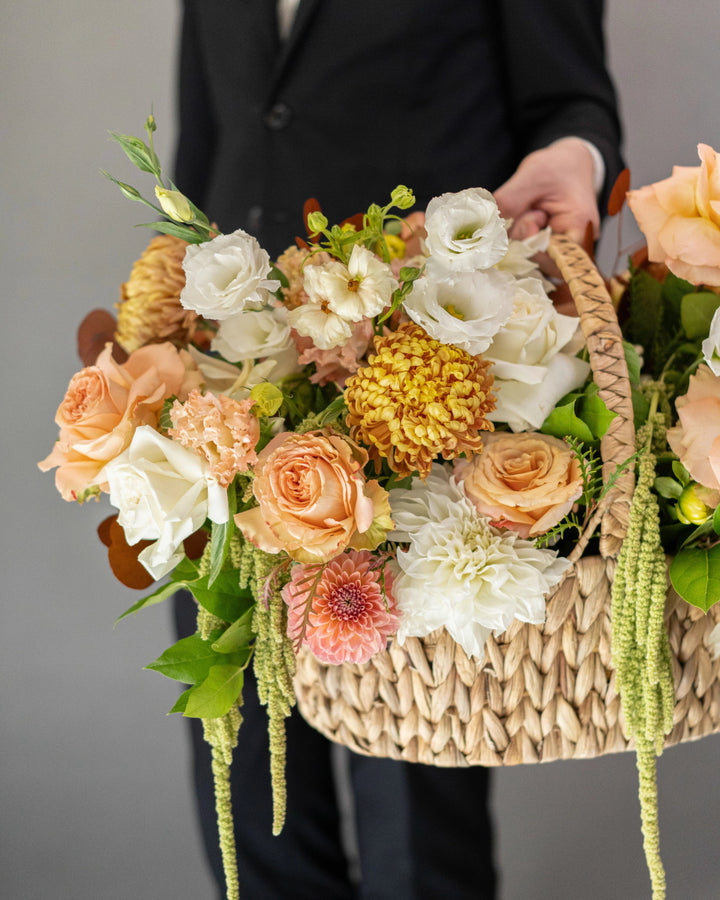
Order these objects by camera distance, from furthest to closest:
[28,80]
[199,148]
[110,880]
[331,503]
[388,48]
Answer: [110,880], [28,80], [199,148], [388,48], [331,503]

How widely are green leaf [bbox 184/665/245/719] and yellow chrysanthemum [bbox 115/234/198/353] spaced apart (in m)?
0.29

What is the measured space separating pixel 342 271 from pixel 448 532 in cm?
18

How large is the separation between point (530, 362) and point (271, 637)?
0.26 metres

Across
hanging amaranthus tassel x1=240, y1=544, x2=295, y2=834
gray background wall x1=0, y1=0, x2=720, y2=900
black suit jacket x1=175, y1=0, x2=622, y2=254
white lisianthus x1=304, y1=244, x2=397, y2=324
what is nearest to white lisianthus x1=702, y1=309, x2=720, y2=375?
white lisianthus x1=304, y1=244, x2=397, y2=324

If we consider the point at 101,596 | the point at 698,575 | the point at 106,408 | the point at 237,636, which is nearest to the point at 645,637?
the point at 698,575

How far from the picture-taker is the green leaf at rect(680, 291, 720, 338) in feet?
1.81

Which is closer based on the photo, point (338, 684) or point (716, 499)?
point (716, 499)

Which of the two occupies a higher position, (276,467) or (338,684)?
(276,467)

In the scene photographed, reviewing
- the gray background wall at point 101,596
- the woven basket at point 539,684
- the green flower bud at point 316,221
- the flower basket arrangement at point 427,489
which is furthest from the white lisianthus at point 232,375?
the gray background wall at point 101,596

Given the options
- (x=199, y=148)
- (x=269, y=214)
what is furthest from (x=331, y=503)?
(x=199, y=148)

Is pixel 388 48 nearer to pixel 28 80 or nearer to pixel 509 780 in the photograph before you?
pixel 28 80

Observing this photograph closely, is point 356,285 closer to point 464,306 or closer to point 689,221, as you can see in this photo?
point 464,306

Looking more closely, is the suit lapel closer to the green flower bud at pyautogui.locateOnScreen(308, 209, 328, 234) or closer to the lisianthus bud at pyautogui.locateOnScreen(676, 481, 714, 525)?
the green flower bud at pyautogui.locateOnScreen(308, 209, 328, 234)

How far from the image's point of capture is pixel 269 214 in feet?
2.89
